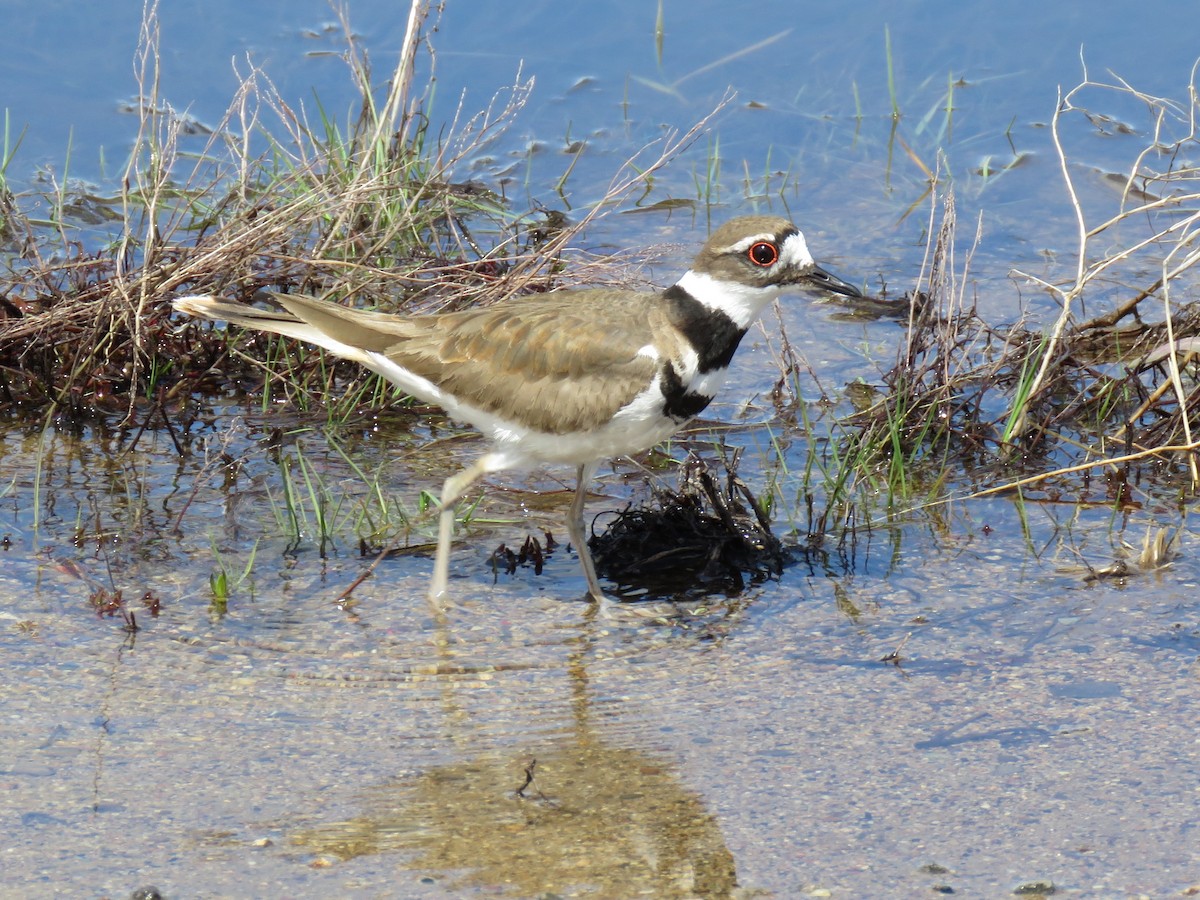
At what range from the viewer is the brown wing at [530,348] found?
537 centimetres

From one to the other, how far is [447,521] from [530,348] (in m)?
0.65

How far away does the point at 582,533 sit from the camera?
5.68 metres

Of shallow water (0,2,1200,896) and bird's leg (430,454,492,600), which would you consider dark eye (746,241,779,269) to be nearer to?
shallow water (0,2,1200,896)

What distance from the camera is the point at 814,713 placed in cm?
466

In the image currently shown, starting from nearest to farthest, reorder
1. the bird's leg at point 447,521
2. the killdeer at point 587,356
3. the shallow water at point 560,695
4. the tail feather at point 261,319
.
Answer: the shallow water at point 560,695 → the killdeer at point 587,356 → the bird's leg at point 447,521 → the tail feather at point 261,319

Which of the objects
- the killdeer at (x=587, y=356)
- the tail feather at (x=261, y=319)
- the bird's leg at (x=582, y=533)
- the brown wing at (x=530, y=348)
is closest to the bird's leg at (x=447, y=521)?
the killdeer at (x=587, y=356)

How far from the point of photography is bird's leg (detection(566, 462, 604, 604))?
5.51 metres

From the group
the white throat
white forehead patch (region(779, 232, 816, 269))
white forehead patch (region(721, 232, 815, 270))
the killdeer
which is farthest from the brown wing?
white forehead patch (region(779, 232, 816, 269))

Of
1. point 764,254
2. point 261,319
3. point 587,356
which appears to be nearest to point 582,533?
point 587,356

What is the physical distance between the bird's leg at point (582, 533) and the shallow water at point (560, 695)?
0.31 ft

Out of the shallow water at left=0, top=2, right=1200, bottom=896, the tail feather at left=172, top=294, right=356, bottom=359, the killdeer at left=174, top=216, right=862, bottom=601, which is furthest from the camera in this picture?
the tail feather at left=172, top=294, right=356, bottom=359

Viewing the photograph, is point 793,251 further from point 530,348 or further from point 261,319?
point 261,319

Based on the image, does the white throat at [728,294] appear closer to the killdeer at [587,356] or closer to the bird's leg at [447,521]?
the killdeer at [587,356]

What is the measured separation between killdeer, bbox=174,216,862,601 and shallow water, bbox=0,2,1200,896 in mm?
479
